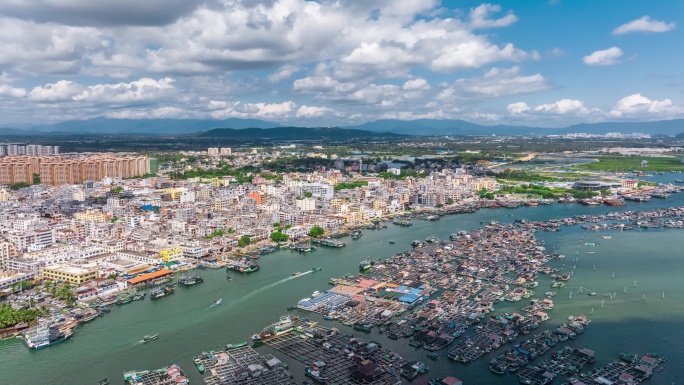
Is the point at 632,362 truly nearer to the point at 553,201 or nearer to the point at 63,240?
the point at 63,240

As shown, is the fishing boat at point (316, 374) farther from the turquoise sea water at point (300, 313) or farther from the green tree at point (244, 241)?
the green tree at point (244, 241)

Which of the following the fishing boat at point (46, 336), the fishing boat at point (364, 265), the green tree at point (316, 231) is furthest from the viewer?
the green tree at point (316, 231)

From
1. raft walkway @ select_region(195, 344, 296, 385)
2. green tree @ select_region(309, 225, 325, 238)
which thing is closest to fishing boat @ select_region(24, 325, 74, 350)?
raft walkway @ select_region(195, 344, 296, 385)

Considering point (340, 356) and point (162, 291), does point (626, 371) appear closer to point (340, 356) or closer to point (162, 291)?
point (340, 356)

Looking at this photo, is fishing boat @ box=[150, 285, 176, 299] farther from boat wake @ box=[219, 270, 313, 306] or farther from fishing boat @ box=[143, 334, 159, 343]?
fishing boat @ box=[143, 334, 159, 343]

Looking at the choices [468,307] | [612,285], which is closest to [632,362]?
[468,307]

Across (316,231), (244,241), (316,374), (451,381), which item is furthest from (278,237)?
(451,381)

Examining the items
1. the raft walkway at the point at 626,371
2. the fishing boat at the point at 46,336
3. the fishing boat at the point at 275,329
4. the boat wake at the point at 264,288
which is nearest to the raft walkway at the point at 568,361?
the raft walkway at the point at 626,371

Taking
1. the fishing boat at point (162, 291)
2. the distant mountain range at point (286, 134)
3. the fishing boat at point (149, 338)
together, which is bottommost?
the fishing boat at point (149, 338)

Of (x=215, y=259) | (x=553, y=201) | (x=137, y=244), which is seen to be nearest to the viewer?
(x=215, y=259)
